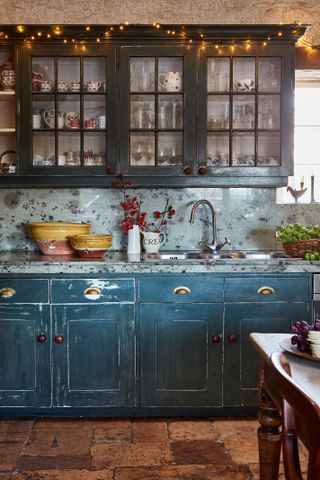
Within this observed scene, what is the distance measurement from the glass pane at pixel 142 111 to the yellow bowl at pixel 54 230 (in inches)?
30.0

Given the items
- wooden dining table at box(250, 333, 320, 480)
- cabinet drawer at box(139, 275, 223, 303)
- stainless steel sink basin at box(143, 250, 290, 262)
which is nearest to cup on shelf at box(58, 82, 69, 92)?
stainless steel sink basin at box(143, 250, 290, 262)

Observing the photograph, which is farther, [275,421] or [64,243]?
[64,243]

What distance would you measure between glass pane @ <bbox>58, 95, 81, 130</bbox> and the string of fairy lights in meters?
0.34

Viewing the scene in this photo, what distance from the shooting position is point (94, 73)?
3770mm

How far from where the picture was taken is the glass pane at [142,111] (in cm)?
377

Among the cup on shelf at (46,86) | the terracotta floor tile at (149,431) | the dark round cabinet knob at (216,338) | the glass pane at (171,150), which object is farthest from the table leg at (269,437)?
the cup on shelf at (46,86)

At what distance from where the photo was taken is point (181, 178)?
3773 millimetres

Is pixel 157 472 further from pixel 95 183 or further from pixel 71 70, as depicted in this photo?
pixel 71 70

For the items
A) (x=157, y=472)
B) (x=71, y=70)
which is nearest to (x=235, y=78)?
(x=71, y=70)

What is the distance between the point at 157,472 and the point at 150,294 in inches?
39.5

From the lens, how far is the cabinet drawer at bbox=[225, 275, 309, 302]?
3412 millimetres

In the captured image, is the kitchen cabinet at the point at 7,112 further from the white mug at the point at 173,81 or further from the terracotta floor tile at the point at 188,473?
the terracotta floor tile at the point at 188,473

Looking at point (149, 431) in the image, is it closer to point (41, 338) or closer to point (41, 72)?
point (41, 338)

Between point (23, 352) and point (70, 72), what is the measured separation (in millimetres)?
1782
